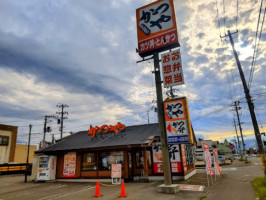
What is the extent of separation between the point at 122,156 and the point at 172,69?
9.26 metres

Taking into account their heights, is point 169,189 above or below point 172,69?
below

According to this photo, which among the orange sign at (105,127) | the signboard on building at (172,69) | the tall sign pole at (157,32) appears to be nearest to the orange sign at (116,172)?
the orange sign at (105,127)

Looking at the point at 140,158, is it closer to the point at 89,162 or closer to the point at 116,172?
the point at 116,172

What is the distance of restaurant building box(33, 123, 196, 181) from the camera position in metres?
15.9

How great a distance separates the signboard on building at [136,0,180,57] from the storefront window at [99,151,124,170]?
9.16 meters

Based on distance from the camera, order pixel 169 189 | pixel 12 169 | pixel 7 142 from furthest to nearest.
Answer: pixel 7 142 → pixel 12 169 → pixel 169 189

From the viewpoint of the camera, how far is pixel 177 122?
11148mm

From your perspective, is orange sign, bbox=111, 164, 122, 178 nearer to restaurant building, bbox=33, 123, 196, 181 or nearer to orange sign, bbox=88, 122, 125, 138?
restaurant building, bbox=33, 123, 196, 181

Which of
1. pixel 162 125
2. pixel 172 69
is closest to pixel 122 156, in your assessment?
pixel 162 125

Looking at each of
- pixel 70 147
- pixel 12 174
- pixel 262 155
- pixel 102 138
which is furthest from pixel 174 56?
pixel 12 174

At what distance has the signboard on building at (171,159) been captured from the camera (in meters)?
15.8

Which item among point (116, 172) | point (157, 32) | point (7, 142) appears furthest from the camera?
point (7, 142)

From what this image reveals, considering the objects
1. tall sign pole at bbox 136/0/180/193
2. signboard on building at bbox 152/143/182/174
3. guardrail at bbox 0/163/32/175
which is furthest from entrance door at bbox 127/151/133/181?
guardrail at bbox 0/163/32/175

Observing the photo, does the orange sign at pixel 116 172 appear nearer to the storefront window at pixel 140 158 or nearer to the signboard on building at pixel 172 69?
the storefront window at pixel 140 158
